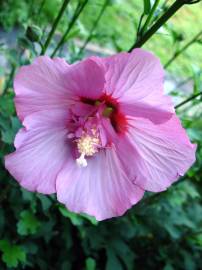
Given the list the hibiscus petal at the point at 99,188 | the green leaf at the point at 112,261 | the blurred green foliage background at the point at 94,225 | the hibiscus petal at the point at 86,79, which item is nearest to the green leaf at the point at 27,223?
the blurred green foliage background at the point at 94,225

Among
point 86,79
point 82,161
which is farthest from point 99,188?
point 86,79

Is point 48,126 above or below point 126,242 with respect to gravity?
above

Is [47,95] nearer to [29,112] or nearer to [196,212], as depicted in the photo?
[29,112]

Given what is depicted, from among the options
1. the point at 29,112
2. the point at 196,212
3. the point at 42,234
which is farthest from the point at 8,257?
the point at 196,212

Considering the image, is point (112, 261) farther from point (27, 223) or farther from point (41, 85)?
point (41, 85)

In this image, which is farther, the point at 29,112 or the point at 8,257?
the point at 8,257

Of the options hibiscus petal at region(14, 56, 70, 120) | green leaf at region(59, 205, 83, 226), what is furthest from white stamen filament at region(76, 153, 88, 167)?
green leaf at region(59, 205, 83, 226)

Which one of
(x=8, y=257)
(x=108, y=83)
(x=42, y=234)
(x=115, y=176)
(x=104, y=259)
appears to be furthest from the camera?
(x=104, y=259)
